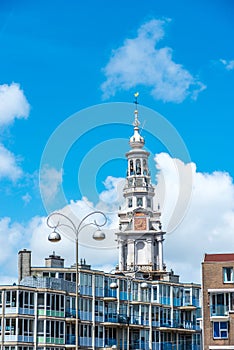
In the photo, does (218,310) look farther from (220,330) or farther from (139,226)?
(139,226)

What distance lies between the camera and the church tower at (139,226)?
147 metres

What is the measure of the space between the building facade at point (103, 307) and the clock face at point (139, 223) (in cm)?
38

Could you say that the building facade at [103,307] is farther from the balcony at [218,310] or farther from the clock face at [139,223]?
the balcony at [218,310]

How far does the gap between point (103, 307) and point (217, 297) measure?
35.4 m

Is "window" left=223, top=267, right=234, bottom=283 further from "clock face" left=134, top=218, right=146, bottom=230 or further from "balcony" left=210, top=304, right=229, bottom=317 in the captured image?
"clock face" left=134, top=218, right=146, bottom=230

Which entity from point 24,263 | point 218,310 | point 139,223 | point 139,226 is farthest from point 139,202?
point 218,310

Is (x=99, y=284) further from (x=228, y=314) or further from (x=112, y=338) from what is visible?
(x=228, y=314)

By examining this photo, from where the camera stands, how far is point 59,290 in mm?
96062

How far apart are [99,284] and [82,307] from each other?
5.46 m

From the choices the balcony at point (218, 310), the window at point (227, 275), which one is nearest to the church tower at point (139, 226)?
the balcony at point (218, 310)

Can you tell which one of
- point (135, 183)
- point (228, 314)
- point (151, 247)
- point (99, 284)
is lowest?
point (228, 314)

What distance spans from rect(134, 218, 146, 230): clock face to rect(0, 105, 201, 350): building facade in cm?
38

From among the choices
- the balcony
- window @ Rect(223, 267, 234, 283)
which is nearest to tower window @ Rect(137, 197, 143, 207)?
the balcony

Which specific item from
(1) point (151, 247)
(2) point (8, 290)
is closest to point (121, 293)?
(2) point (8, 290)
